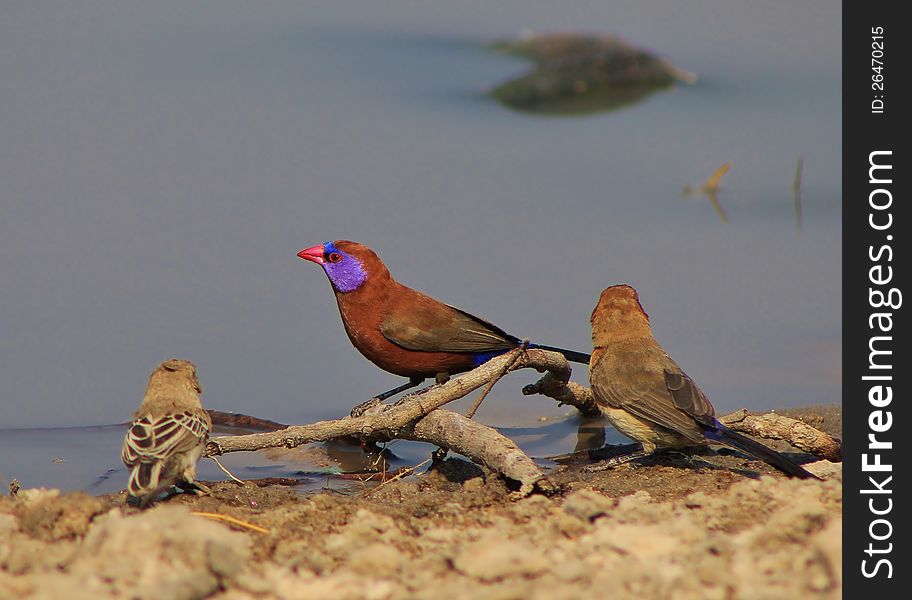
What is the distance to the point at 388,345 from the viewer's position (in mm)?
7359

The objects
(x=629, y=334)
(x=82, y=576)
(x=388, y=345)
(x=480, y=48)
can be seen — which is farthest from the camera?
(x=480, y=48)

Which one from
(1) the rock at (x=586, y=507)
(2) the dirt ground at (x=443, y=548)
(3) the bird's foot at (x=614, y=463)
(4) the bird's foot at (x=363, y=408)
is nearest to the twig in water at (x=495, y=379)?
(3) the bird's foot at (x=614, y=463)

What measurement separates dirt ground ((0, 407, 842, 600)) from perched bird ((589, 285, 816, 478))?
118 centimetres

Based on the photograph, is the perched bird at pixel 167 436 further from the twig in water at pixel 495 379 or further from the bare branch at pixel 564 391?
the bare branch at pixel 564 391

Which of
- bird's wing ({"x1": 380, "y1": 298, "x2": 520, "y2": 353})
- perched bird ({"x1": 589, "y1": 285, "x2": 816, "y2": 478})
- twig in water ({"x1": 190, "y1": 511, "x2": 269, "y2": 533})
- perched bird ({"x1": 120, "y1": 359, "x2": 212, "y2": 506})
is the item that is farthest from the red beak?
twig in water ({"x1": 190, "y1": 511, "x2": 269, "y2": 533})

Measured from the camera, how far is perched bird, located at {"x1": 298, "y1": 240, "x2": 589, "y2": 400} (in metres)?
7.35

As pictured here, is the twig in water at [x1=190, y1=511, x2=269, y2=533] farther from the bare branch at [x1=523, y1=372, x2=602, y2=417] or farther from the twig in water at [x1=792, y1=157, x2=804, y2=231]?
the twig in water at [x1=792, y1=157, x2=804, y2=231]

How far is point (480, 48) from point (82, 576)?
12.3 metres

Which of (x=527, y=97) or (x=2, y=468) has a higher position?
(x=527, y=97)

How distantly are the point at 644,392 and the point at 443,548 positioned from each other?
227 centimetres

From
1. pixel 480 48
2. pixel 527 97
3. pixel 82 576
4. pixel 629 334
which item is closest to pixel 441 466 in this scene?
pixel 629 334

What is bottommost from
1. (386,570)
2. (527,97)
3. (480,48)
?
(386,570)
